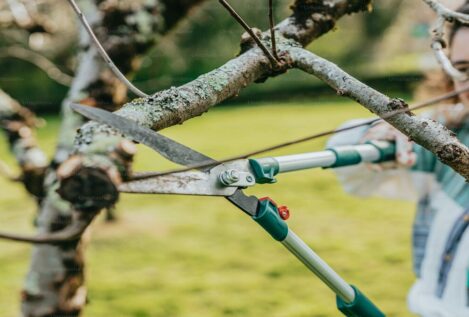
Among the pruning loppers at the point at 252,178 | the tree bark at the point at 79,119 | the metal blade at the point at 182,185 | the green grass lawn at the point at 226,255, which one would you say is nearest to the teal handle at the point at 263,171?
the pruning loppers at the point at 252,178

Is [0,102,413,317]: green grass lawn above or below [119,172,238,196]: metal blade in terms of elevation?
above

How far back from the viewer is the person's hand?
162 cm

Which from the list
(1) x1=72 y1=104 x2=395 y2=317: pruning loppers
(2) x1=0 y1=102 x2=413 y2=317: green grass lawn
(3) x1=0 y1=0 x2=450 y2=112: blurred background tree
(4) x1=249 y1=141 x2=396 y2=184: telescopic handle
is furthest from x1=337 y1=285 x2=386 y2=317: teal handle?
(3) x1=0 y1=0 x2=450 y2=112: blurred background tree

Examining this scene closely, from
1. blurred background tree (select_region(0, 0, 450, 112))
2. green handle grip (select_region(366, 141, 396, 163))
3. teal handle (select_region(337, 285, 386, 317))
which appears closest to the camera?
teal handle (select_region(337, 285, 386, 317))

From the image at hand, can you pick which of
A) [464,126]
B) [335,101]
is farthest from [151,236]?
[335,101]

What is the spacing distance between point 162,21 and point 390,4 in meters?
11.6

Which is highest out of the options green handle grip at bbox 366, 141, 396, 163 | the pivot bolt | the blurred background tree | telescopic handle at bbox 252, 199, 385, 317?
the blurred background tree

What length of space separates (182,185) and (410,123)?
0.33 m

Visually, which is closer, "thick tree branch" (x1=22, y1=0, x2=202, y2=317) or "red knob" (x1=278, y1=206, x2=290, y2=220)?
"red knob" (x1=278, y1=206, x2=290, y2=220)

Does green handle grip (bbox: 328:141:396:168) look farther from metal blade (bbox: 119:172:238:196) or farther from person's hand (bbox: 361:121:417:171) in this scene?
metal blade (bbox: 119:172:238:196)

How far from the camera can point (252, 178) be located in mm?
1031

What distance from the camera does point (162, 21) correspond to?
197 cm

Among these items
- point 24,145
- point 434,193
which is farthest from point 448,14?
point 24,145

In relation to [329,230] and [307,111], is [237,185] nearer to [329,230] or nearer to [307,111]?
[329,230]
